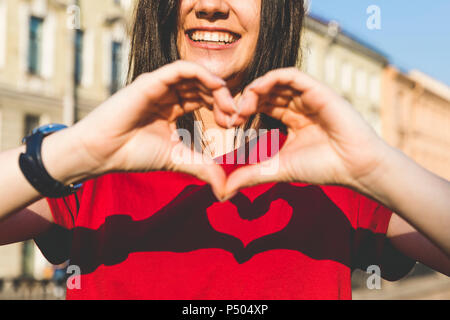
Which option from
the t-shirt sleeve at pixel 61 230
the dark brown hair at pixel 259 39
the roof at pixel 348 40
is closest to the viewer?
the t-shirt sleeve at pixel 61 230

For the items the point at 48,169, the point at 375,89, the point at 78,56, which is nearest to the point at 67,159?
the point at 48,169

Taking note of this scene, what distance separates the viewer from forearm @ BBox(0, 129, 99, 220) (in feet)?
4.19

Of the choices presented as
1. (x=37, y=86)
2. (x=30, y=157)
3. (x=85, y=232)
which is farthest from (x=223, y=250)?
(x=37, y=86)

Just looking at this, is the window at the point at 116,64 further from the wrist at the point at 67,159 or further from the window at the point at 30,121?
the wrist at the point at 67,159

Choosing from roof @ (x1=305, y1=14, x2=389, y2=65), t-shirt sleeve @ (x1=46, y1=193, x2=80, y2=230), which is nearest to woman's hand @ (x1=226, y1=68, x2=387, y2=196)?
t-shirt sleeve @ (x1=46, y1=193, x2=80, y2=230)

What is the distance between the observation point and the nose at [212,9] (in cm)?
169

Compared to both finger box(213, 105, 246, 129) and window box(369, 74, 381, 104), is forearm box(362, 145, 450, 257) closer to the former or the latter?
finger box(213, 105, 246, 129)

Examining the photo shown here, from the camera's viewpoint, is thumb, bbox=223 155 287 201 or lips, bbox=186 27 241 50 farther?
lips, bbox=186 27 241 50

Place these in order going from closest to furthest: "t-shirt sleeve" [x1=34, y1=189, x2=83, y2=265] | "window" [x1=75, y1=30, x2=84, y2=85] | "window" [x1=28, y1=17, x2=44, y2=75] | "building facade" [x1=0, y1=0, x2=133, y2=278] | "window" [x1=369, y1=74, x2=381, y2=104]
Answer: "t-shirt sleeve" [x1=34, y1=189, x2=83, y2=265] → "building facade" [x1=0, y1=0, x2=133, y2=278] → "window" [x1=28, y1=17, x2=44, y2=75] → "window" [x1=75, y1=30, x2=84, y2=85] → "window" [x1=369, y1=74, x2=381, y2=104]

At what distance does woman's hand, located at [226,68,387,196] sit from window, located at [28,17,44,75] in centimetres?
1611

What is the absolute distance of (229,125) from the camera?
1.21 metres

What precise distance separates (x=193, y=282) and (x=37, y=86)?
15962 mm

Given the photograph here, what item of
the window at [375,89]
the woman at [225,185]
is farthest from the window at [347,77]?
the woman at [225,185]

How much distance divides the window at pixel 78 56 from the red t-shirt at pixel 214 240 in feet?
54.4
